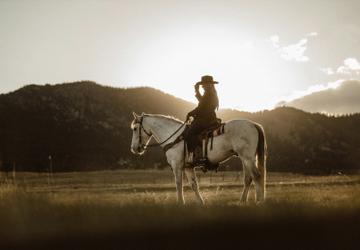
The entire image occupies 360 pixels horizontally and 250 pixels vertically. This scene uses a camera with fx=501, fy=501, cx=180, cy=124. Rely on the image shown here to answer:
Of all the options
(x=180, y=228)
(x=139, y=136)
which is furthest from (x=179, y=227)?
(x=139, y=136)

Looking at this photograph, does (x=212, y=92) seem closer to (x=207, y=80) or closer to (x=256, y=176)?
(x=207, y=80)

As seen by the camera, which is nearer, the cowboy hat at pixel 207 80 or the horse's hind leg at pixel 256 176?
the horse's hind leg at pixel 256 176

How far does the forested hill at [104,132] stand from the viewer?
4924 inches

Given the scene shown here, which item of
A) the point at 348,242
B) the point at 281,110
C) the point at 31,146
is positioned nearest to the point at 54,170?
the point at 31,146

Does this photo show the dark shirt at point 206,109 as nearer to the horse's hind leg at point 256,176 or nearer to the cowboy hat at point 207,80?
the cowboy hat at point 207,80

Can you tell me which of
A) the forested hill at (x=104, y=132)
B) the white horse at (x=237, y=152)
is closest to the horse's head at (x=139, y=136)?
the white horse at (x=237, y=152)

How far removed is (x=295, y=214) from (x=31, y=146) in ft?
403

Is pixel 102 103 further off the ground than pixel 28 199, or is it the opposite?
pixel 102 103

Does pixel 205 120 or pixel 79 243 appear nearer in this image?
pixel 79 243

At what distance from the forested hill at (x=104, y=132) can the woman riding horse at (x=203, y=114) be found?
3918 inches

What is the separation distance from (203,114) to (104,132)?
128 m

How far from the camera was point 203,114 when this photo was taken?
51.2ft

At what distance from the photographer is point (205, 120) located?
51.2 feet

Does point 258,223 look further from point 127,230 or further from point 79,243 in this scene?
point 79,243
